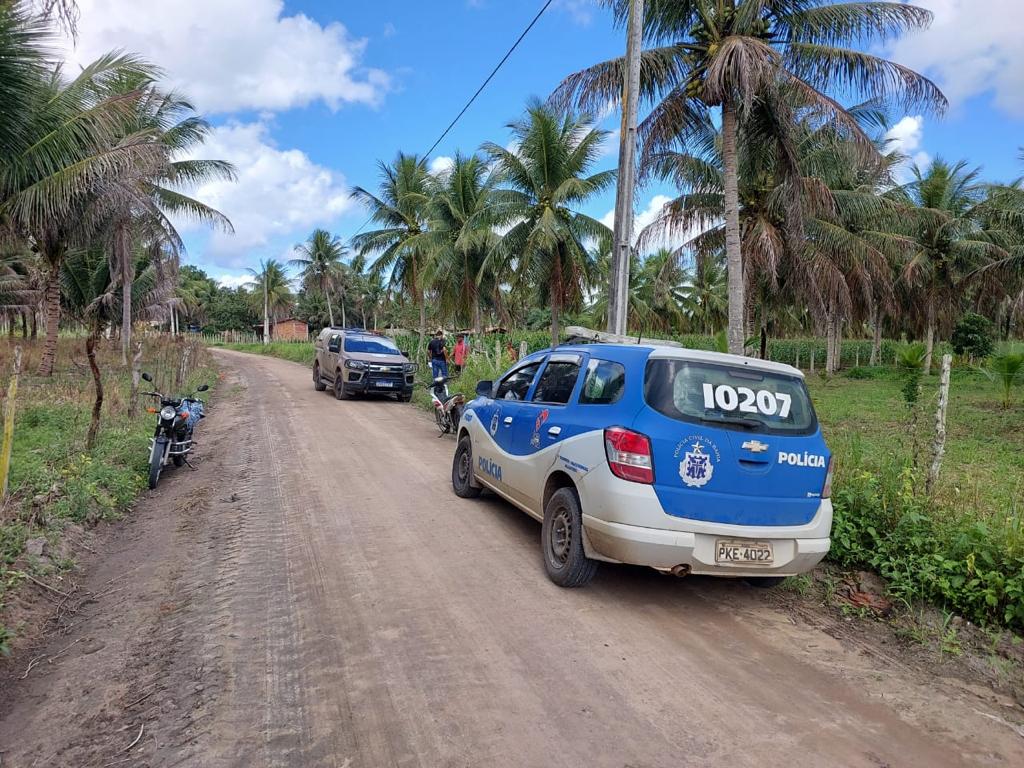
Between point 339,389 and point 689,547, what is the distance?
45.7 ft

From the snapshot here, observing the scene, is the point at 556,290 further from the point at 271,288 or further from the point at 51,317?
the point at 271,288

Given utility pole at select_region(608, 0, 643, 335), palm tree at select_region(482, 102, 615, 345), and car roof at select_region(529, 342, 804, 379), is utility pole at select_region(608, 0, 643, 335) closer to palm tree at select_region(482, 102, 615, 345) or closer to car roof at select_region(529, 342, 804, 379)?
car roof at select_region(529, 342, 804, 379)

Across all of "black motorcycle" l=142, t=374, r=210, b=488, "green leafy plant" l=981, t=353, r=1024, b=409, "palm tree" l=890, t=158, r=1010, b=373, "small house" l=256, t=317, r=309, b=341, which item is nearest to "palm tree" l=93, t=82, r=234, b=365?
"black motorcycle" l=142, t=374, r=210, b=488

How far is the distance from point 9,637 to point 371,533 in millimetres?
2656

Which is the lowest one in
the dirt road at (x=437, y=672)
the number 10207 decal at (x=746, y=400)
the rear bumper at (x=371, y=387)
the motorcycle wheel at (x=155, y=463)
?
the dirt road at (x=437, y=672)

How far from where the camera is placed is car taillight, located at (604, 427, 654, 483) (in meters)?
4.12

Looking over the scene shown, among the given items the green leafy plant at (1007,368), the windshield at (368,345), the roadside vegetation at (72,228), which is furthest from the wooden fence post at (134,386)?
the green leafy plant at (1007,368)

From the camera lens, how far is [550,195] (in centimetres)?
1931

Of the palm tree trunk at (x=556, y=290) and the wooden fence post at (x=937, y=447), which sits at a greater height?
the palm tree trunk at (x=556, y=290)

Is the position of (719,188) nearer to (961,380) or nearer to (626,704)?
(961,380)

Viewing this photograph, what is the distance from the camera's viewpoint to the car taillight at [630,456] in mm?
4117

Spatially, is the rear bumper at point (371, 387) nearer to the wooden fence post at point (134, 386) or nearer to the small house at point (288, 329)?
the wooden fence post at point (134, 386)

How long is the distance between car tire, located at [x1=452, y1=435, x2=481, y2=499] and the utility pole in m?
3.25

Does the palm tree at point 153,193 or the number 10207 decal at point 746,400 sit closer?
the number 10207 decal at point 746,400
